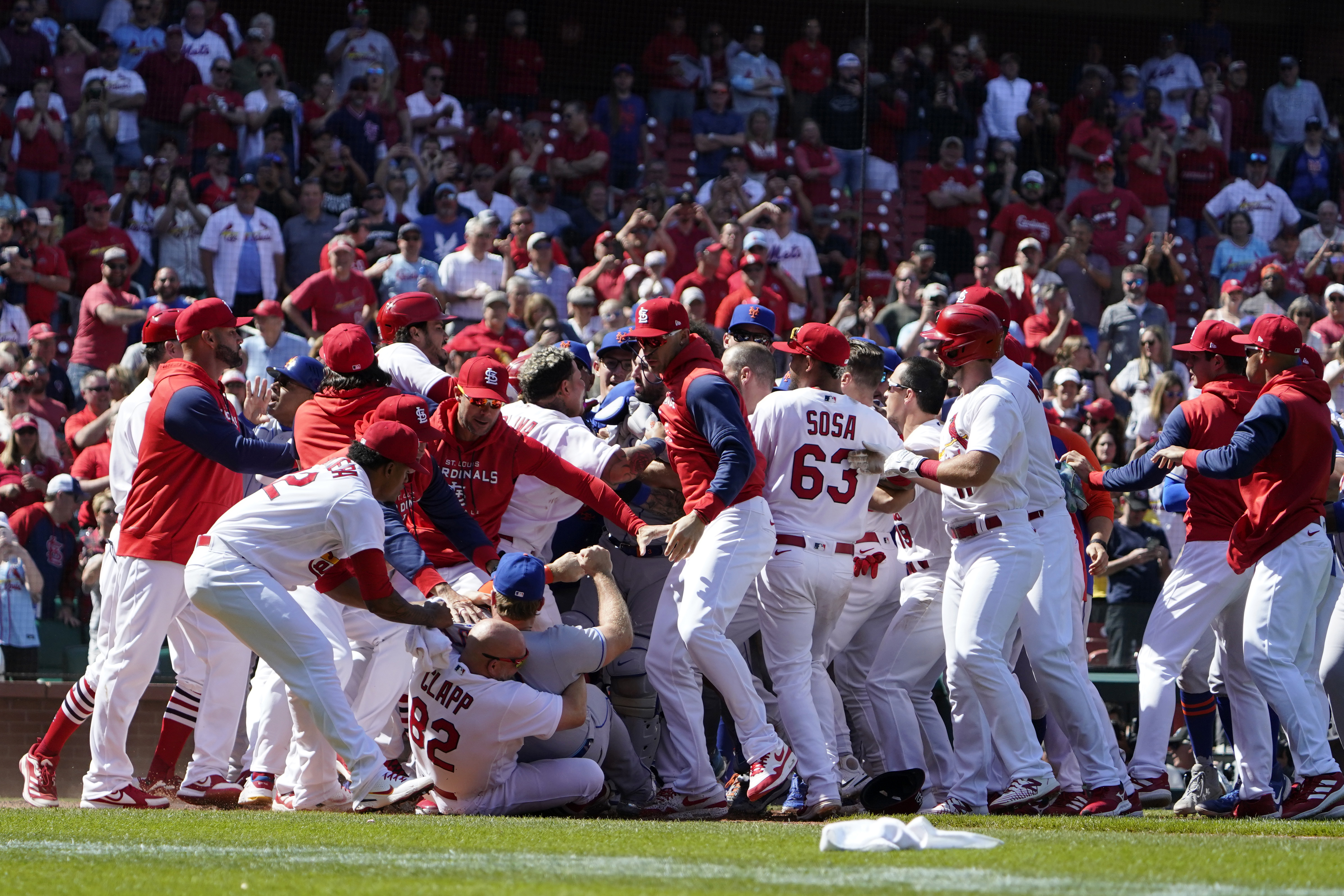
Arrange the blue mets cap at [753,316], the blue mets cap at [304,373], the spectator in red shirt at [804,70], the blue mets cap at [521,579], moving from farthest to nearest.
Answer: the spectator in red shirt at [804,70] < the blue mets cap at [753,316] < the blue mets cap at [304,373] < the blue mets cap at [521,579]

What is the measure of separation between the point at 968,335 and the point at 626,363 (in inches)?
84.7

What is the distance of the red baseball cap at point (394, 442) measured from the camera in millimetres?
6008

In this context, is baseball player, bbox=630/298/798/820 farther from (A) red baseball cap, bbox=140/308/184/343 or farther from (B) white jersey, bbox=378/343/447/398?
(A) red baseball cap, bbox=140/308/184/343

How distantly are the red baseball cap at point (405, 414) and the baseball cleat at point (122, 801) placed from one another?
173 centimetres

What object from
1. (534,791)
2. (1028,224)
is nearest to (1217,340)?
(534,791)

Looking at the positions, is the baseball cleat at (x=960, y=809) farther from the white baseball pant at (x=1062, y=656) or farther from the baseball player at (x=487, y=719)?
the baseball player at (x=487, y=719)

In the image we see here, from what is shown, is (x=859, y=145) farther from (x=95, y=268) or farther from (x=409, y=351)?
(x=409, y=351)

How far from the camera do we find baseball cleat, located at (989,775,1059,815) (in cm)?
632

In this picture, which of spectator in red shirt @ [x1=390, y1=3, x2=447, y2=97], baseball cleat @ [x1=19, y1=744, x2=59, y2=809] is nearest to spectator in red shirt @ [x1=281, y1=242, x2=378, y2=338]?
spectator in red shirt @ [x1=390, y1=3, x2=447, y2=97]

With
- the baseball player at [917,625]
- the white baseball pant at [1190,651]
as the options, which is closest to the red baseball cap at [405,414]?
the baseball player at [917,625]

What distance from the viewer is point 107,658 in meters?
6.61

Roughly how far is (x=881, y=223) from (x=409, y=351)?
8.43 m

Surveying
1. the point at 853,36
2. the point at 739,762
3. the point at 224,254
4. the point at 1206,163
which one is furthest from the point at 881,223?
the point at 739,762

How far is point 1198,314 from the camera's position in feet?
50.1
